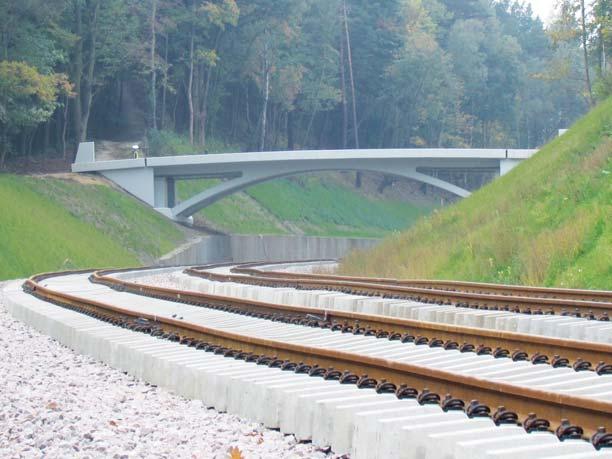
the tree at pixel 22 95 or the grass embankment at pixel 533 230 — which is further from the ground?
the tree at pixel 22 95

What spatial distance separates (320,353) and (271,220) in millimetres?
55899

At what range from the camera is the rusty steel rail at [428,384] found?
5.46 m

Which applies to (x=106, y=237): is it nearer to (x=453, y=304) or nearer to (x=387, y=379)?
(x=453, y=304)

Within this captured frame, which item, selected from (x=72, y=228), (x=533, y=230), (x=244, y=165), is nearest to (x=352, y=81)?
(x=244, y=165)

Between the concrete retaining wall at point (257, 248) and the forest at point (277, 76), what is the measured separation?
8.82 m

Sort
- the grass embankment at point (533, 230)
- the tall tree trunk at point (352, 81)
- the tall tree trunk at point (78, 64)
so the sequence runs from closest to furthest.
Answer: the grass embankment at point (533, 230), the tall tree trunk at point (78, 64), the tall tree trunk at point (352, 81)

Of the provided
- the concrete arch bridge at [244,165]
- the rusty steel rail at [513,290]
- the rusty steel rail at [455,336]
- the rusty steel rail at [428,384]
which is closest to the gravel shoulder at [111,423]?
the rusty steel rail at [428,384]

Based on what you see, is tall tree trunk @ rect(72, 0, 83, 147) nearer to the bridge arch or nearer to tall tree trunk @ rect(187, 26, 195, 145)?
the bridge arch

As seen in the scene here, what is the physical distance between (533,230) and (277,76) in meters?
54.5

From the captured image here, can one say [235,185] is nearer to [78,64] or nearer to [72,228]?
[78,64]

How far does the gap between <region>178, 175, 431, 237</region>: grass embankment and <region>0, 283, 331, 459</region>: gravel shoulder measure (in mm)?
47592

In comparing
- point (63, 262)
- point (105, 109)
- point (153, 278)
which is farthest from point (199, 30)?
point (153, 278)

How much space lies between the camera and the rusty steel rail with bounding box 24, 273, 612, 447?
17.9 feet

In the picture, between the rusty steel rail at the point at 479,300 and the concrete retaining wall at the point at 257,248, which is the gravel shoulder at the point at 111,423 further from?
the concrete retaining wall at the point at 257,248
